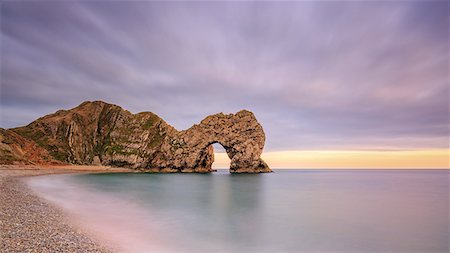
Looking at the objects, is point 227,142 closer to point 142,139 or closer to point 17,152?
point 142,139

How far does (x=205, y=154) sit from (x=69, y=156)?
77833mm

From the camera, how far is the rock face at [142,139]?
124688mm

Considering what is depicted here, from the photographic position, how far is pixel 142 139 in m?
149

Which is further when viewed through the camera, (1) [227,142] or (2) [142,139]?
(2) [142,139]

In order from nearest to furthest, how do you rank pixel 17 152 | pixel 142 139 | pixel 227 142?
pixel 17 152, pixel 227 142, pixel 142 139

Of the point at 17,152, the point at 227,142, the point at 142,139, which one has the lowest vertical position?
the point at 17,152

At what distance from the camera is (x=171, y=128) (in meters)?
149

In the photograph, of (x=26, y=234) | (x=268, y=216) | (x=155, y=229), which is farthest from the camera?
(x=268, y=216)

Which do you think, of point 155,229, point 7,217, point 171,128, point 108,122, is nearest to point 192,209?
point 155,229

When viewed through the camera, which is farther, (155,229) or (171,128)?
(171,128)

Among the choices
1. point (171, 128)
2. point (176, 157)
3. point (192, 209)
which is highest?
point (171, 128)

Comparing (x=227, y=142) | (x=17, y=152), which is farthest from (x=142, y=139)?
(x=17, y=152)

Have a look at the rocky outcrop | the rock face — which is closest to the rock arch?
the rock face

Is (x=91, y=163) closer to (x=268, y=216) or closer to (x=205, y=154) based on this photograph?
(x=205, y=154)
